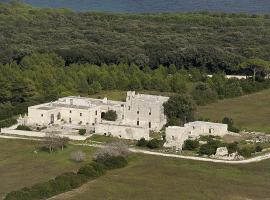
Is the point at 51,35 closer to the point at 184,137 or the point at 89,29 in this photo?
the point at 89,29

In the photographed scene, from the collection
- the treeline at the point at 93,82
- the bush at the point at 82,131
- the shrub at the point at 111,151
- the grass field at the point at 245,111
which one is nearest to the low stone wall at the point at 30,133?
the bush at the point at 82,131

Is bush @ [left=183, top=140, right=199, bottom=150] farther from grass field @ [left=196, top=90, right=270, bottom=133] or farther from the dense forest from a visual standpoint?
the dense forest

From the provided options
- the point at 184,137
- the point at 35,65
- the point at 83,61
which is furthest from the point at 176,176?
the point at 83,61

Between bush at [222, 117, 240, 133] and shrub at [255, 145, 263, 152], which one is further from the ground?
bush at [222, 117, 240, 133]

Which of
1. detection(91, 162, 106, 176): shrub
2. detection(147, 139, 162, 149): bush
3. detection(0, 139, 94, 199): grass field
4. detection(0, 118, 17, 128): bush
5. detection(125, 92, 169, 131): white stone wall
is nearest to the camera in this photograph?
detection(0, 139, 94, 199): grass field

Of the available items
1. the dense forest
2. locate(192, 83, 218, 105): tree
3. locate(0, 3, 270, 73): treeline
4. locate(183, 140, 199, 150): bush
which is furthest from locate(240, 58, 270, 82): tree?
locate(183, 140, 199, 150): bush

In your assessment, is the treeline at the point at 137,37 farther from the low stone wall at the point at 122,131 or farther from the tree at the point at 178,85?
the low stone wall at the point at 122,131

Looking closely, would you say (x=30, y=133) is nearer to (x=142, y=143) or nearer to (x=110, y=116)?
(x=110, y=116)

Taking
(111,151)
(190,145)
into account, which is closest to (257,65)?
(190,145)
